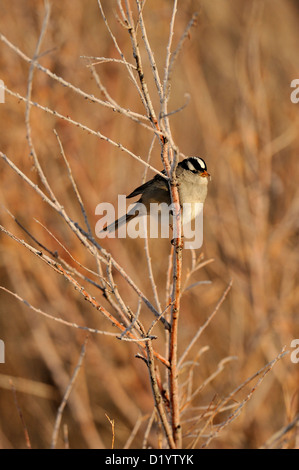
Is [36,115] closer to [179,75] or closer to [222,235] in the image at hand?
[222,235]

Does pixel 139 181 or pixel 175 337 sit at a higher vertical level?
pixel 139 181

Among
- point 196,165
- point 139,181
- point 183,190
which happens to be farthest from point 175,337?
point 139,181

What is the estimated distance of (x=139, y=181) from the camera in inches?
172

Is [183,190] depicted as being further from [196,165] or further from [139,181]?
[139,181]

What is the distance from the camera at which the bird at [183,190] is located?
297cm

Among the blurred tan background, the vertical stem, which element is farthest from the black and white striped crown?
the vertical stem

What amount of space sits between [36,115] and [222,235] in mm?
1750

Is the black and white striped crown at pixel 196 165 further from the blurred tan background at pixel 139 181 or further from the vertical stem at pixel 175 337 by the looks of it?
the vertical stem at pixel 175 337

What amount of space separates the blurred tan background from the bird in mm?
878

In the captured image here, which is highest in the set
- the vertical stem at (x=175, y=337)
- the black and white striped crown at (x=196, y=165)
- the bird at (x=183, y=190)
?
the black and white striped crown at (x=196, y=165)

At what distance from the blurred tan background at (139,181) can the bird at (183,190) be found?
0.88 meters

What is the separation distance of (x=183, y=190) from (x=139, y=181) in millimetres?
1441

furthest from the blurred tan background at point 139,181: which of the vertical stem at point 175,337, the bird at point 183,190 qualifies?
the vertical stem at point 175,337
